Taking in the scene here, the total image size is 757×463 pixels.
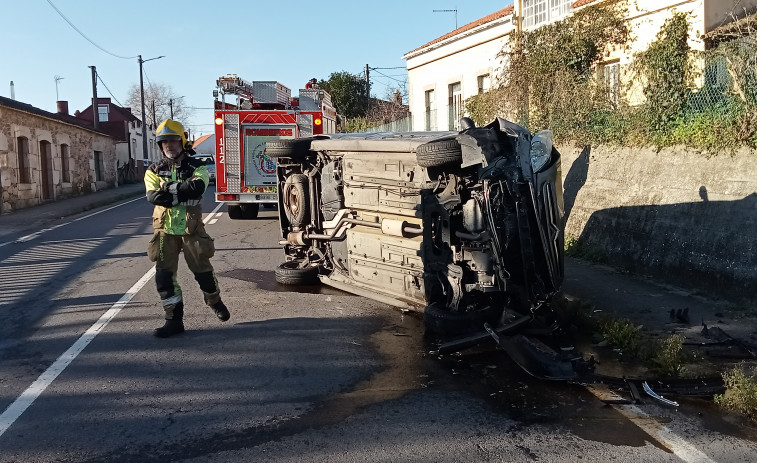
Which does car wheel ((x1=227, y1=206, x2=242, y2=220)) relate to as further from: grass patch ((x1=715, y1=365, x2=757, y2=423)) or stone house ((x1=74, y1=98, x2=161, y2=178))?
stone house ((x1=74, y1=98, x2=161, y2=178))

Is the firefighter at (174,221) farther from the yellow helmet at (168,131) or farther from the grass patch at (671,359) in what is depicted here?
the grass patch at (671,359)

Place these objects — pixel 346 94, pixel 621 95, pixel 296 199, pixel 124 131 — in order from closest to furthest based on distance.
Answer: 1. pixel 296 199
2. pixel 621 95
3. pixel 346 94
4. pixel 124 131

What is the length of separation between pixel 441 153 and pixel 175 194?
2477 millimetres

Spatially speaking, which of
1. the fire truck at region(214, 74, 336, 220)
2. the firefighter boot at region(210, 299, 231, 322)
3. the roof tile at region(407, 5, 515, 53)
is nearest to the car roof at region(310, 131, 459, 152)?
the firefighter boot at region(210, 299, 231, 322)

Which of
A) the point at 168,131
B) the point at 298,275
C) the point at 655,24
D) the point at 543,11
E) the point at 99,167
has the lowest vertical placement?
the point at 298,275

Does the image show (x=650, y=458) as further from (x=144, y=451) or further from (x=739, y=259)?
(x=739, y=259)

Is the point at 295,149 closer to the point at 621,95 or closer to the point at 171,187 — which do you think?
the point at 171,187

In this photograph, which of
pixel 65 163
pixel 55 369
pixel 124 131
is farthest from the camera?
pixel 124 131

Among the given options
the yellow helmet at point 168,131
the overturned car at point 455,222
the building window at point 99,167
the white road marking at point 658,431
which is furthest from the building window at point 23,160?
the white road marking at point 658,431

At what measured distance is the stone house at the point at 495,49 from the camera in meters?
12.9

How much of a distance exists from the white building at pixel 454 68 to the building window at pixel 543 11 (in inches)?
26.6

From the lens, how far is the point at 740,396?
4.35 metres

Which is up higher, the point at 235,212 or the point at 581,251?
the point at 235,212

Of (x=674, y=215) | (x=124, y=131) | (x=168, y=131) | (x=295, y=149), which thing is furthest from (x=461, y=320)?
(x=124, y=131)
